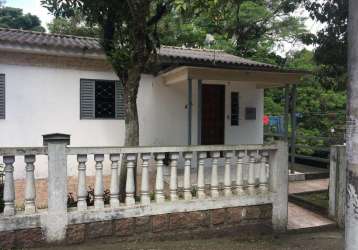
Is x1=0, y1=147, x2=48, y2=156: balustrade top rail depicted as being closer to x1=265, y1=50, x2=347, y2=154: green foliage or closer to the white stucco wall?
the white stucco wall

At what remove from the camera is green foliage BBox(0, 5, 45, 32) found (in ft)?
101

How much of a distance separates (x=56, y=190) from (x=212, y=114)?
6.56m

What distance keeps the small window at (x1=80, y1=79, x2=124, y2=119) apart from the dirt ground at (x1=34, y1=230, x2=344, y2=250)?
4.81 meters

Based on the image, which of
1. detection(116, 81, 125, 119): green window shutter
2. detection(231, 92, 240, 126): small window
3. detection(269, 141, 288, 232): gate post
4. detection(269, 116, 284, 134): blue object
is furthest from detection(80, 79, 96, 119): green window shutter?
detection(269, 116, 284, 134): blue object

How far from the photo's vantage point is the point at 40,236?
3.91 m

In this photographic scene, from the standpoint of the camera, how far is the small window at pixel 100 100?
838cm

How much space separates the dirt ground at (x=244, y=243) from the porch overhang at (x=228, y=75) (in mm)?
4092

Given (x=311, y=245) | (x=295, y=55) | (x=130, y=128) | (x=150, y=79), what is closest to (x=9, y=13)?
(x=295, y=55)

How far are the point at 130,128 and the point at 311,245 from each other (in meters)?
3.17

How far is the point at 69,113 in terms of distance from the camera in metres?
8.23

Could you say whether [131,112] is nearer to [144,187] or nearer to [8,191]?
[144,187]

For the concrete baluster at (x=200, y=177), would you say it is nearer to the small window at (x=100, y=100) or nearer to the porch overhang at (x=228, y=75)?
the porch overhang at (x=228, y=75)

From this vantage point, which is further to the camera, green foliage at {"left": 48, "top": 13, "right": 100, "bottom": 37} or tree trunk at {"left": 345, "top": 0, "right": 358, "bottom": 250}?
green foliage at {"left": 48, "top": 13, "right": 100, "bottom": 37}

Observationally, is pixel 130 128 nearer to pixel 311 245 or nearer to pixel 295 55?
pixel 311 245
